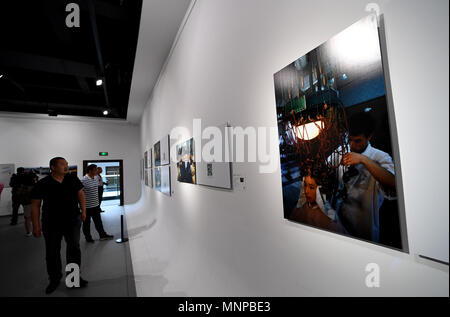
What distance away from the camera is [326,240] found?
0.96 m

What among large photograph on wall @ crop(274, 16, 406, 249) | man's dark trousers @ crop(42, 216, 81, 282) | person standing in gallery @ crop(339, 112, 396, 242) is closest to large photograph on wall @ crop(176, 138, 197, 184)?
man's dark trousers @ crop(42, 216, 81, 282)

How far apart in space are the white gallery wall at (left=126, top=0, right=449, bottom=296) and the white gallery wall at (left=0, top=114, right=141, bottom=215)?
21.5 feet

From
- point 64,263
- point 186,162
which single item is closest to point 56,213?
point 64,263

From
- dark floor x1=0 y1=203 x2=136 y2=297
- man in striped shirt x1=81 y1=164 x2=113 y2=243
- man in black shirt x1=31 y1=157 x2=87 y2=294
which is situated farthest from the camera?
man in striped shirt x1=81 y1=164 x2=113 y2=243

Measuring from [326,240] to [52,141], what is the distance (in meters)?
9.07

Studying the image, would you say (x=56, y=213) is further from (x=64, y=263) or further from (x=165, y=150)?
(x=165, y=150)

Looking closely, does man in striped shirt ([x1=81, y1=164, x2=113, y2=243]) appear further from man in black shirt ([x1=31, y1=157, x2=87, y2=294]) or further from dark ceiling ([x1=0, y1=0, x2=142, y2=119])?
dark ceiling ([x1=0, y1=0, x2=142, y2=119])

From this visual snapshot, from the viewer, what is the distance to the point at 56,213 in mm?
2400

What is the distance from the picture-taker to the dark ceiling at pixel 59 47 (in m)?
3.30

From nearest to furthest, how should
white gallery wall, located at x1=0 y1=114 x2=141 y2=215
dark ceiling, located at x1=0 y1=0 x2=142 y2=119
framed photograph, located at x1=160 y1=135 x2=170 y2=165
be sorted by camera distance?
dark ceiling, located at x1=0 y1=0 x2=142 y2=119, framed photograph, located at x1=160 y1=135 x2=170 y2=165, white gallery wall, located at x1=0 y1=114 x2=141 y2=215

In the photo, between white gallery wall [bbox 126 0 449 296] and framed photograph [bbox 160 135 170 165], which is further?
framed photograph [bbox 160 135 170 165]

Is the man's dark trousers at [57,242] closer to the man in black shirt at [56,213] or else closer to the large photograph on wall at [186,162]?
the man in black shirt at [56,213]

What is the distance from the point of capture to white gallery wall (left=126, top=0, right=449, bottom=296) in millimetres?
622
